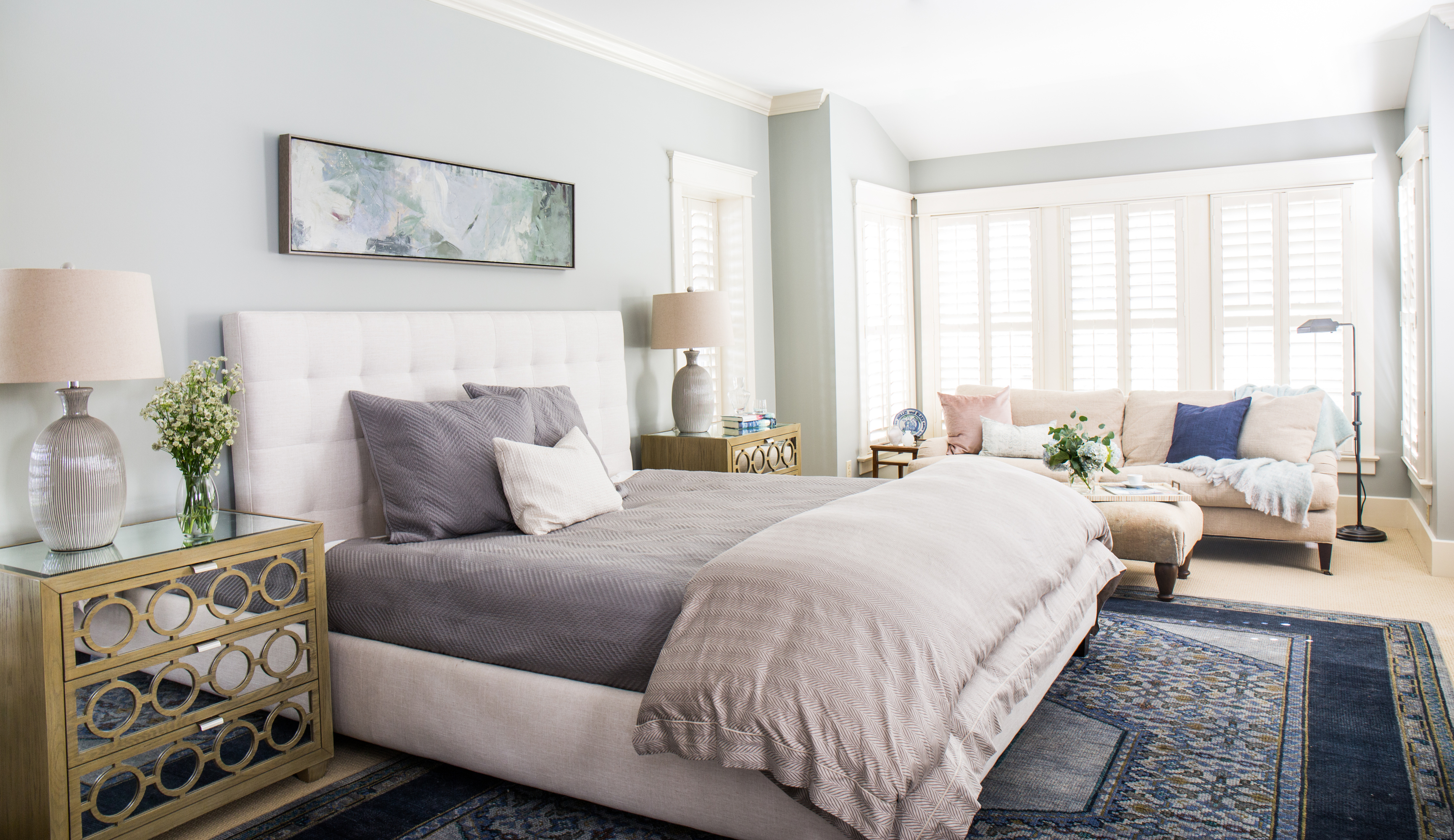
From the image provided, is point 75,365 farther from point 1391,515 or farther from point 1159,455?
point 1391,515

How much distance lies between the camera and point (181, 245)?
273 centimetres

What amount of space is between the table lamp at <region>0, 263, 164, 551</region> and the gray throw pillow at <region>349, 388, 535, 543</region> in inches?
28.9

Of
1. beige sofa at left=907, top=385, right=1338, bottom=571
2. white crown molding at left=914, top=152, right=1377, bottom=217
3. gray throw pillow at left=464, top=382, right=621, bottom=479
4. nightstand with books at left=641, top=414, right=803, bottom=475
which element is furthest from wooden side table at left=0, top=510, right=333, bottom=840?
white crown molding at left=914, top=152, right=1377, bottom=217

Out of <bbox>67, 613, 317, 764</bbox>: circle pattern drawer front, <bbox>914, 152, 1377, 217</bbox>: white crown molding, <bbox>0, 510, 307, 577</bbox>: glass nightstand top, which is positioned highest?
<bbox>914, 152, 1377, 217</bbox>: white crown molding

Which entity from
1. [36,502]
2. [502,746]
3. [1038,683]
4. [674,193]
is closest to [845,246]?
[674,193]

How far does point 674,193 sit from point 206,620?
3075 mm

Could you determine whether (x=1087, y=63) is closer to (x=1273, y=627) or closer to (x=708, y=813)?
(x=1273, y=627)

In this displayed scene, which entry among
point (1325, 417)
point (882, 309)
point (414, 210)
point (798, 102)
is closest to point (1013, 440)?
point (882, 309)

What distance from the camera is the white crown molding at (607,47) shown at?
12.2 ft

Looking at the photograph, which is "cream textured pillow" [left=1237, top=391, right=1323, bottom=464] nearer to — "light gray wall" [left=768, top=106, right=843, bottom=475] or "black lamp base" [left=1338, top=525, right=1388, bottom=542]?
"black lamp base" [left=1338, top=525, right=1388, bottom=542]

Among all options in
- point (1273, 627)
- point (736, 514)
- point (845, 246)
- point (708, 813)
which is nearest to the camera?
point (708, 813)

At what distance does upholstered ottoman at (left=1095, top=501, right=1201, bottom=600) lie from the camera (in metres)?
3.92

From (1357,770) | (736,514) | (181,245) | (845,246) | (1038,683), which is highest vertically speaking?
(845,246)

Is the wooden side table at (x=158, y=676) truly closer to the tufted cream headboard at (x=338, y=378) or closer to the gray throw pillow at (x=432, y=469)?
the tufted cream headboard at (x=338, y=378)
